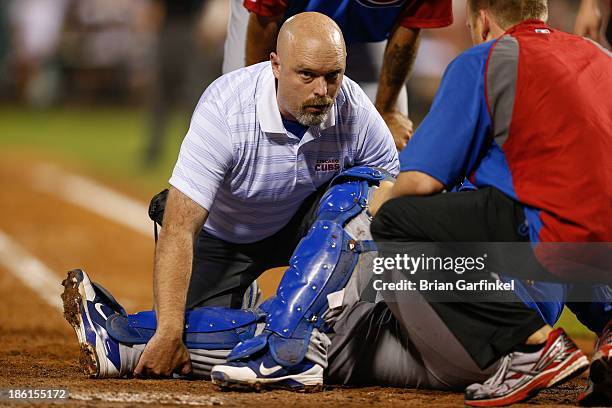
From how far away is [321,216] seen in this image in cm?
422

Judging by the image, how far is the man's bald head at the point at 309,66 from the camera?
4.14 meters

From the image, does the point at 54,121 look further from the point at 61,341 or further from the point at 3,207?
the point at 61,341

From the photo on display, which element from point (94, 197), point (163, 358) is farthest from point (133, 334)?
point (94, 197)

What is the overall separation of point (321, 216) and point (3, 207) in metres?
7.45

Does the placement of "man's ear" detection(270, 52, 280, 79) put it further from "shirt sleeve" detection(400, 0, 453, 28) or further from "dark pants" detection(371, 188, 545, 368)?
"shirt sleeve" detection(400, 0, 453, 28)

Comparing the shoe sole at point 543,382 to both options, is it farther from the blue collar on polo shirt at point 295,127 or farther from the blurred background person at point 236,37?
the blurred background person at point 236,37

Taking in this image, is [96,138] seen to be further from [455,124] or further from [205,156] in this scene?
[455,124]

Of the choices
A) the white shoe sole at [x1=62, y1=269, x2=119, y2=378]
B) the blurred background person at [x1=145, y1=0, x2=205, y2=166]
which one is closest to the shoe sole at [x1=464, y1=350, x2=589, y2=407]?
the white shoe sole at [x1=62, y1=269, x2=119, y2=378]

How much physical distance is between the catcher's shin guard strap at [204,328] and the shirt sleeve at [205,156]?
1.48ft

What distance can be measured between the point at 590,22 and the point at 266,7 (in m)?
2.06

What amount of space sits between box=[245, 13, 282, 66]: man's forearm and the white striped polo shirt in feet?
2.16

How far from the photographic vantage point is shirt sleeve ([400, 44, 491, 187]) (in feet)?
12.0

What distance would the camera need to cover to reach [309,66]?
4145 mm

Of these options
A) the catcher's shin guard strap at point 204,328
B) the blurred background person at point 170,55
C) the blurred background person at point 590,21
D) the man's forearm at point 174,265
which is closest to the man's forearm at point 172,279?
the man's forearm at point 174,265
